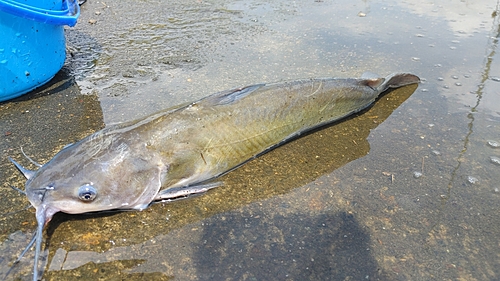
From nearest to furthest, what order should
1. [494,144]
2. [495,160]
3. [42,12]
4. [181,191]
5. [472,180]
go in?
[181,191] < [472,180] < [495,160] < [494,144] < [42,12]

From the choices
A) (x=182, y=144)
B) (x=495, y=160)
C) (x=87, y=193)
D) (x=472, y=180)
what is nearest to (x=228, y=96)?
(x=182, y=144)

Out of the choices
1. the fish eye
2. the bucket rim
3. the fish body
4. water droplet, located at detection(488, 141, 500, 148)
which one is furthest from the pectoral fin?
water droplet, located at detection(488, 141, 500, 148)

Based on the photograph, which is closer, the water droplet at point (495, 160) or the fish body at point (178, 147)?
the fish body at point (178, 147)

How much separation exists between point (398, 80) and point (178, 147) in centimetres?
234

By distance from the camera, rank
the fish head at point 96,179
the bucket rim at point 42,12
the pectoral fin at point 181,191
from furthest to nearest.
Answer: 1. the bucket rim at point 42,12
2. the pectoral fin at point 181,191
3. the fish head at point 96,179

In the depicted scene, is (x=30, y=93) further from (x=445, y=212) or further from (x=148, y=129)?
(x=445, y=212)

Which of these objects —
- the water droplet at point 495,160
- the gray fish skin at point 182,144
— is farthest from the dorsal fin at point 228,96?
the water droplet at point 495,160

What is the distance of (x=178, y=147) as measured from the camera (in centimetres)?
243

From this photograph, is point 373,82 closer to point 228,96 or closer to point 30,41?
point 228,96

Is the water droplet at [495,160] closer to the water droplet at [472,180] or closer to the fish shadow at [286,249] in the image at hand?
the water droplet at [472,180]

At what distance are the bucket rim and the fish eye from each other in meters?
1.68

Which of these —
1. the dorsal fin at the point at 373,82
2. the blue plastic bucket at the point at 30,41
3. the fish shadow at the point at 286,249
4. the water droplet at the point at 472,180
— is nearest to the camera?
the fish shadow at the point at 286,249

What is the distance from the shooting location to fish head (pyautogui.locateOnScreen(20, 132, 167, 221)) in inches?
81.7

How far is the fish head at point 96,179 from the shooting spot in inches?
81.7
